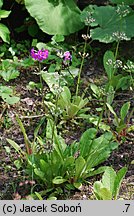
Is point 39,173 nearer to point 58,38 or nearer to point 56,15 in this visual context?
point 58,38

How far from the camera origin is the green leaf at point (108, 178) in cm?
295

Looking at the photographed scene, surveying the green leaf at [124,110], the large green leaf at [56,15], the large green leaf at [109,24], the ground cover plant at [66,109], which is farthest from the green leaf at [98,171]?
the large green leaf at [56,15]

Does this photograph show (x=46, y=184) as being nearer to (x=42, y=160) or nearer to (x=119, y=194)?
(x=42, y=160)

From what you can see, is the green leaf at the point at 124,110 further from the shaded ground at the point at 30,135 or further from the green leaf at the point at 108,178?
the green leaf at the point at 108,178

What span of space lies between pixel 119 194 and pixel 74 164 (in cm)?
32

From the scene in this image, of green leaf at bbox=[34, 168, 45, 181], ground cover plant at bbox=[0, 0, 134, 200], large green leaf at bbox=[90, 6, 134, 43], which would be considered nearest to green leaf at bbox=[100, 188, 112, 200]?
ground cover plant at bbox=[0, 0, 134, 200]

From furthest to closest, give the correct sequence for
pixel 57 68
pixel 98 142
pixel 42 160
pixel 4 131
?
pixel 57 68 → pixel 4 131 → pixel 98 142 → pixel 42 160

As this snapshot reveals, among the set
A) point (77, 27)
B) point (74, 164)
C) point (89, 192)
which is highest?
point (77, 27)

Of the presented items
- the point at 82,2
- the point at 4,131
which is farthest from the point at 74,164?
the point at 82,2

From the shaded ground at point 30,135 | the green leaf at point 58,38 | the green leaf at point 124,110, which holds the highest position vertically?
the green leaf at point 58,38

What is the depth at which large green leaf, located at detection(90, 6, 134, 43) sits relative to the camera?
13.2ft

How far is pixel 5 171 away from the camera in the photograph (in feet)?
10.6

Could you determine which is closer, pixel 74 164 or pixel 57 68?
pixel 74 164

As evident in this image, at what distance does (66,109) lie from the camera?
3.55 metres
